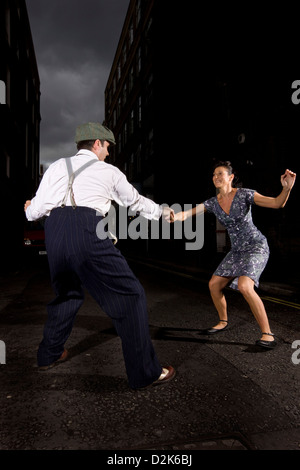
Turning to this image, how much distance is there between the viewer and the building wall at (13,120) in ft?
68.6

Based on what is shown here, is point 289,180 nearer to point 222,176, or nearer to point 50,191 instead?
point 222,176

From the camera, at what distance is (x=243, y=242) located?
4043mm

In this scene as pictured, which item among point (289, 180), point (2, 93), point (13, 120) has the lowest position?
point (289, 180)

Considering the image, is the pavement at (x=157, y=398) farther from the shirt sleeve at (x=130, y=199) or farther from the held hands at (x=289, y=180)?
the held hands at (x=289, y=180)

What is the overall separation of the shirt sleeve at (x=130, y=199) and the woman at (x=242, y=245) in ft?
3.12

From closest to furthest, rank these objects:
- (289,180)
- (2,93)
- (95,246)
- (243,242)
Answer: (95,246) < (289,180) < (243,242) < (2,93)

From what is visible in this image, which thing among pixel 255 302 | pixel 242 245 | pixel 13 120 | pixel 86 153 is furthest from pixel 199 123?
pixel 86 153

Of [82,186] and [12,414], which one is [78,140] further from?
[12,414]

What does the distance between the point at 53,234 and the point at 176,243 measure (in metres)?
17.7

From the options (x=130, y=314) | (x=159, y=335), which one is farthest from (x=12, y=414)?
(x=159, y=335)

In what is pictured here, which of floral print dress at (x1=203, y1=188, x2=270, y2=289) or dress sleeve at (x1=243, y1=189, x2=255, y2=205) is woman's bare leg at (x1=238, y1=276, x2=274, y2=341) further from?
dress sleeve at (x1=243, y1=189, x2=255, y2=205)

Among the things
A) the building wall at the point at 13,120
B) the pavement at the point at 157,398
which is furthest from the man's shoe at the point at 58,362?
the building wall at the point at 13,120

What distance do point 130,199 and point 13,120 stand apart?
23796mm

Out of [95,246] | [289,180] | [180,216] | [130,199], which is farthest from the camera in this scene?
[180,216]
